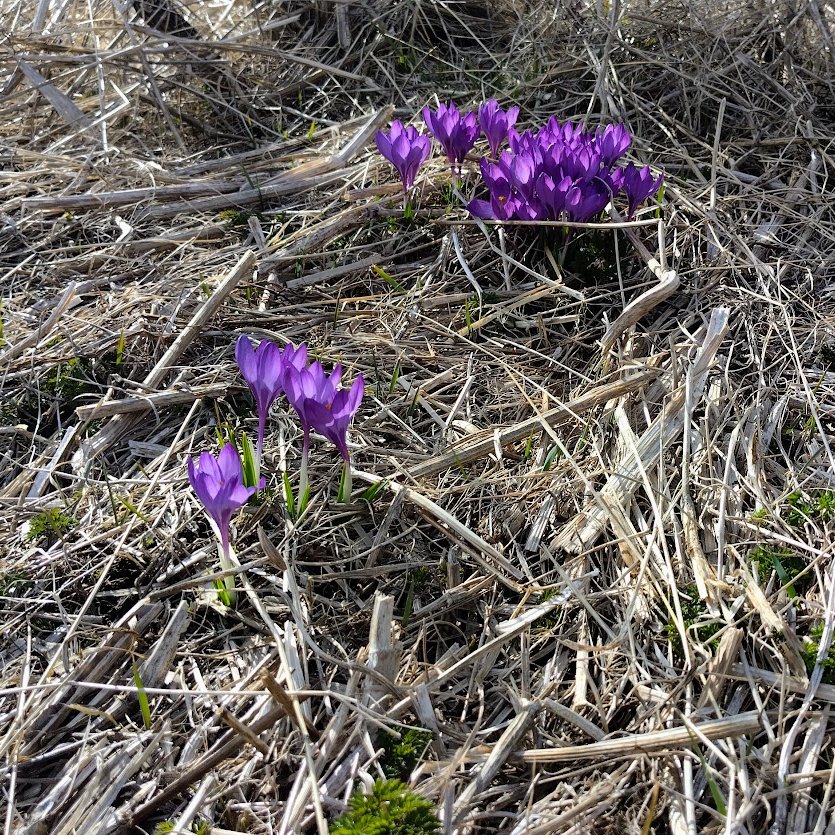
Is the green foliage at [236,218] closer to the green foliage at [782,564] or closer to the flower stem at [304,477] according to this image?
the flower stem at [304,477]

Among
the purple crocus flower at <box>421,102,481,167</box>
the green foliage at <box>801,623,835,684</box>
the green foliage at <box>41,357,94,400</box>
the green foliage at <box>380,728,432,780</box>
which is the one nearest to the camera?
the green foliage at <box>380,728,432,780</box>

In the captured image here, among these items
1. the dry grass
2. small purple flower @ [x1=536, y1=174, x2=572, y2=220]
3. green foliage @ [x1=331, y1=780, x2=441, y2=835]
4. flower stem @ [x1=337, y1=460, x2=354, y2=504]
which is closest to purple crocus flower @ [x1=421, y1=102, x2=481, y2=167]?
the dry grass

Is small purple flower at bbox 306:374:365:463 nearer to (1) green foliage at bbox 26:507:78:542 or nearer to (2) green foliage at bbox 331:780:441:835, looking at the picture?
(1) green foliage at bbox 26:507:78:542

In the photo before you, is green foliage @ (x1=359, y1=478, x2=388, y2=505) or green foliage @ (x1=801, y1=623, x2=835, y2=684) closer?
green foliage @ (x1=801, y1=623, x2=835, y2=684)

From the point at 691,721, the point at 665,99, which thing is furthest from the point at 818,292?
the point at 691,721

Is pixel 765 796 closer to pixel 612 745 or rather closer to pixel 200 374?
pixel 612 745

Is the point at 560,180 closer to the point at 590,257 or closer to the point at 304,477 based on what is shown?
the point at 590,257

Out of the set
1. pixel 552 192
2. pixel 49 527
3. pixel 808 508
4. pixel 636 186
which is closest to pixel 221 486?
pixel 49 527
